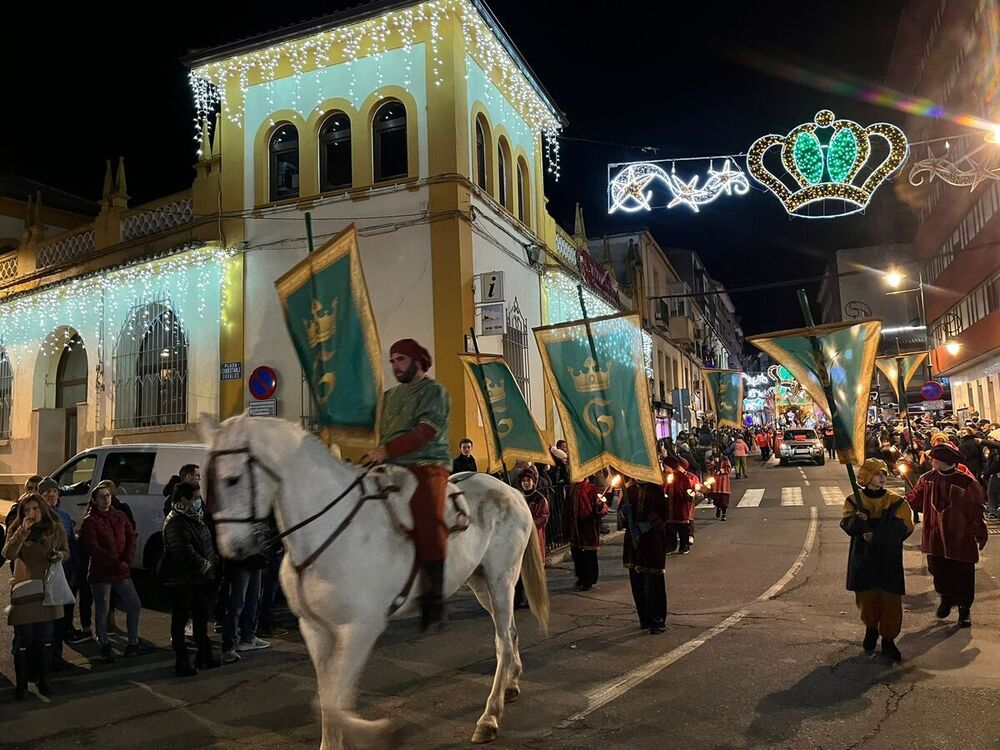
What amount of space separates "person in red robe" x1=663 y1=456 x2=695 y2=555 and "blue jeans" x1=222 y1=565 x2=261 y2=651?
6.78 metres

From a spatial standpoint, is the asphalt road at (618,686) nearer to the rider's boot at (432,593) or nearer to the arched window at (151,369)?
the rider's boot at (432,593)

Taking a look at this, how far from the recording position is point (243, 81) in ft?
53.3

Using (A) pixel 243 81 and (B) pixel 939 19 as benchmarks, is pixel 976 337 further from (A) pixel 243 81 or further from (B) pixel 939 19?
(A) pixel 243 81

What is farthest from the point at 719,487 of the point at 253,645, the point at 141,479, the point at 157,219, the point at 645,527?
the point at 157,219

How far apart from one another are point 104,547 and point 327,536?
4.36m

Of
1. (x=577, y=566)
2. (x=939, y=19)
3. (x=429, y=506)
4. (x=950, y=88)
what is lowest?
(x=577, y=566)

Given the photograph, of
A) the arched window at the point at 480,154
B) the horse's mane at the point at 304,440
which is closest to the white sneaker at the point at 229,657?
the horse's mane at the point at 304,440

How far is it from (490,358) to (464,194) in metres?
5.14

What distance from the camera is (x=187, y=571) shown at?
6.84 metres

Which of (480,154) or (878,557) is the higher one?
(480,154)

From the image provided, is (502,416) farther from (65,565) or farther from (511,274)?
(511,274)

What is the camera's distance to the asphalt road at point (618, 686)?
485 cm

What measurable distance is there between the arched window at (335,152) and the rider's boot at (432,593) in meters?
12.5

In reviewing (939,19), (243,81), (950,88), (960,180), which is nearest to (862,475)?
(960,180)
